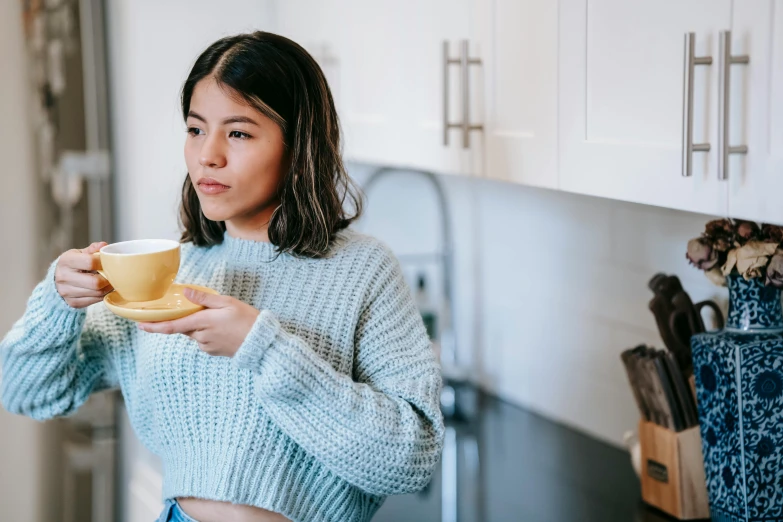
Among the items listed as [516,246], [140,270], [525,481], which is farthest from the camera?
[516,246]

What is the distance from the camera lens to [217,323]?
40.5 inches

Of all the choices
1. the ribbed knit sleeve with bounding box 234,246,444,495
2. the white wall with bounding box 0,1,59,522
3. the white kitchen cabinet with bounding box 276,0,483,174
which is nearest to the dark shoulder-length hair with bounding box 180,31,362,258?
the ribbed knit sleeve with bounding box 234,246,444,495

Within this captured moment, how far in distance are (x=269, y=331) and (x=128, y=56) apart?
126cm

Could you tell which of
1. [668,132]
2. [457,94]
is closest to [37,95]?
[457,94]

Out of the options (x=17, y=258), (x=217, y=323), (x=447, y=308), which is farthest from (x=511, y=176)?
(x=17, y=258)

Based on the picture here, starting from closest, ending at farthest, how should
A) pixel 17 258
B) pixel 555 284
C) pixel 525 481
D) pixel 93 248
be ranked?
pixel 93 248, pixel 525 481, pixel 555 284, pixel 17 258

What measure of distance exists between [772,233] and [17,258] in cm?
174

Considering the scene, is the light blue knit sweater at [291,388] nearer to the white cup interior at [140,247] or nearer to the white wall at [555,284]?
the white cup interior at [140,247]

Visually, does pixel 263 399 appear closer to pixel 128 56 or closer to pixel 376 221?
pixel 128 56

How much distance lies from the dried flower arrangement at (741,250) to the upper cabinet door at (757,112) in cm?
22

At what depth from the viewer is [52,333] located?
1.19m

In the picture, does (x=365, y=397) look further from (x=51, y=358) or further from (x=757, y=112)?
(x=757, y=112)

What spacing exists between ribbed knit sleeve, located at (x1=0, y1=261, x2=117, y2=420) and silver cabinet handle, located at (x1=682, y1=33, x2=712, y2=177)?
2.49 feet

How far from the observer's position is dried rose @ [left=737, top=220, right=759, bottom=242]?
130 centimetres
